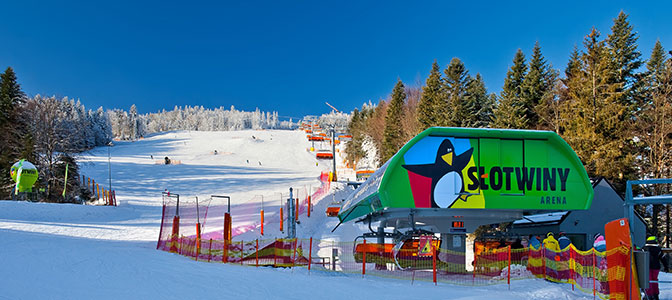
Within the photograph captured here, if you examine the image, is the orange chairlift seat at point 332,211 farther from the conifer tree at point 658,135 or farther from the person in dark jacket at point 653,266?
the person in dark jacket at point 653,266

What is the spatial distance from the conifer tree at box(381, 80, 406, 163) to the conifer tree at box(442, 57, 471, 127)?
9817 millimetres

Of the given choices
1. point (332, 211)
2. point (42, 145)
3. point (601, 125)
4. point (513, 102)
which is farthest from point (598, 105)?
point (42, 145)

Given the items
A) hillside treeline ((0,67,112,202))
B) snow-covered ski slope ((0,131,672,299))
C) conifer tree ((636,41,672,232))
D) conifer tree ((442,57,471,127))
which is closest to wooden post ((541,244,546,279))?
snow-covered ski slope ((0,131,672,299))

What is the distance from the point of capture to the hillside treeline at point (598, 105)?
2522 cm

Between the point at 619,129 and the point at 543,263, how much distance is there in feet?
56.7

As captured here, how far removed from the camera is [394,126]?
59125 mm

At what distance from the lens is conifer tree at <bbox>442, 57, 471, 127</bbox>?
43500mm

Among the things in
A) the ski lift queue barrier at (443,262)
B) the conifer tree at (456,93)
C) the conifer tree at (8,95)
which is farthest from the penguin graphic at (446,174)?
the conifer tree at (8,95)

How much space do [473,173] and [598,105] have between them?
17839 mm

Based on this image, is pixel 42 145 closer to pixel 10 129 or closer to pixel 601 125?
pixel 10 129

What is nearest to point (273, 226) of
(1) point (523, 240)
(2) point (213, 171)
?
(1) point (523, 240)

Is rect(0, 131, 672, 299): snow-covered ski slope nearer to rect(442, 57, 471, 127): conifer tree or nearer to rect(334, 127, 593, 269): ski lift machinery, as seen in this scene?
rect(334, 127, 593, 269): ski lift machinery

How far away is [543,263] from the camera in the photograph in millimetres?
12438

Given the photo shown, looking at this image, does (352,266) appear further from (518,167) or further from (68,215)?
(68,215)
